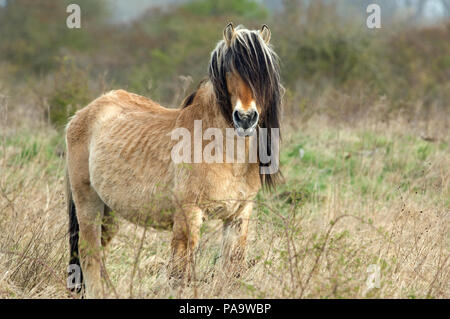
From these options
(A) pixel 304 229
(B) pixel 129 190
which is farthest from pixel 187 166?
(A) pixel 304 229

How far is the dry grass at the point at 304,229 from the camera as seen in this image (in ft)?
12.7

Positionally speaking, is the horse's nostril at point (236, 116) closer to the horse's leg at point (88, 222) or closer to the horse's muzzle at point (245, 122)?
the horse's muzzle at point (245, 122)

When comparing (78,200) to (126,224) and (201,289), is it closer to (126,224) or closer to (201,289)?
(126,224)

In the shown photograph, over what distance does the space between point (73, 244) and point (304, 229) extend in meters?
2.17

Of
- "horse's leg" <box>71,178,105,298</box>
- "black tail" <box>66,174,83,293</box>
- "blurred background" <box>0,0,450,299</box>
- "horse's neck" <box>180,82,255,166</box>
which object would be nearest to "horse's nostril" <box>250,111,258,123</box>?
"horse's neck" <box>180,82,255,166</box>

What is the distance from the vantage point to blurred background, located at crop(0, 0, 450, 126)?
10445 millimetres

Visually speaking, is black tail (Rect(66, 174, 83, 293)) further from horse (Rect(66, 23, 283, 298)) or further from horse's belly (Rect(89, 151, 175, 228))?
horse's belly (Rect(89, 151, 175, 228))

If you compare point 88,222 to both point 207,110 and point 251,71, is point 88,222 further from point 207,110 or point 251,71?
point 251,71

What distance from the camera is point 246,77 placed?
13.0 feet

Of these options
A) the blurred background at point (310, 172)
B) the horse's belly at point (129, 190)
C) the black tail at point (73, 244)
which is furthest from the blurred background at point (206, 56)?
the horse's belly at point (129, 190)

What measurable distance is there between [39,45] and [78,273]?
23.6 metres

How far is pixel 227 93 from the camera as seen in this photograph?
13.5 ft

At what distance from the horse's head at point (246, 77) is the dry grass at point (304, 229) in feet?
2.47

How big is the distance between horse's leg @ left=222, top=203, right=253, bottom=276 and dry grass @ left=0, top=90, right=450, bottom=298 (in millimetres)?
138
